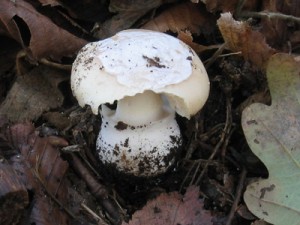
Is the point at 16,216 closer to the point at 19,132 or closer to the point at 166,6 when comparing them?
the point at 19,132

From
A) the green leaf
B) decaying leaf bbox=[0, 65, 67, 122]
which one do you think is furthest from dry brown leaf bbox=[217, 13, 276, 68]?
decaying leaf bbox=[0, 65, 67, 122]

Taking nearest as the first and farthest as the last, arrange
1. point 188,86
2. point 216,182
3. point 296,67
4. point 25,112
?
point 188,86 < point 296,67 < point 216,182 < point 25,112

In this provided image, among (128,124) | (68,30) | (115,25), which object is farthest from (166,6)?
(128,124)

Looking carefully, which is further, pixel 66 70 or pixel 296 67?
pixel 66 70

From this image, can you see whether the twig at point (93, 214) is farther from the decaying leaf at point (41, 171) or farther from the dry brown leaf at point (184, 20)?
→ the dry brown leaf at point (184, 20)

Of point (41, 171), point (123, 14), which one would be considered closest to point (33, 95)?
point (41, 171)

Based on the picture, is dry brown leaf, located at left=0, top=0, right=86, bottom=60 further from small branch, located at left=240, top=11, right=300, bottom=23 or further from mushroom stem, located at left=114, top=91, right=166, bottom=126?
small branch, located at left=240, top=11, right=300, bottom=23
